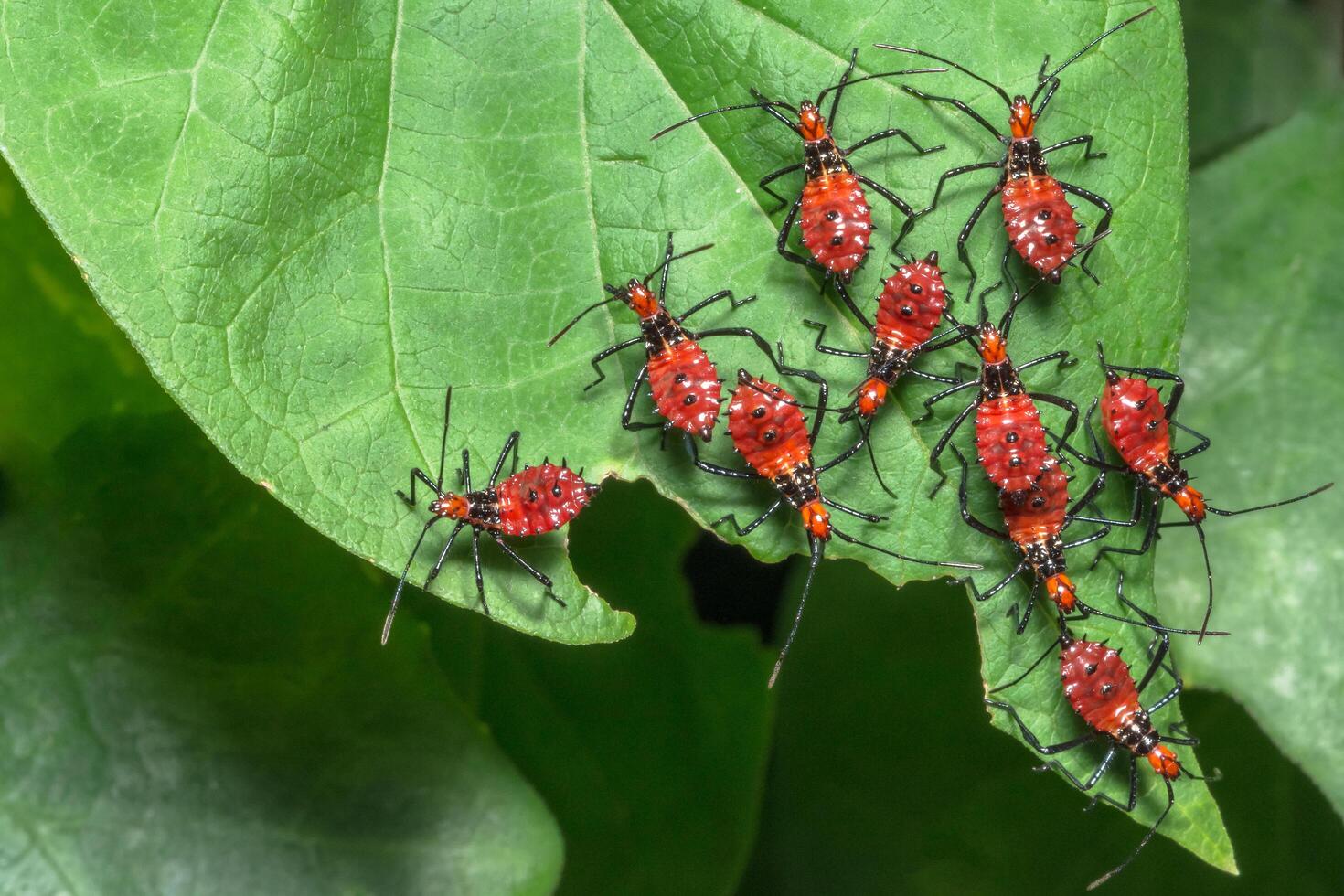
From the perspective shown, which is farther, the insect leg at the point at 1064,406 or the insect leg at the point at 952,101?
the insect leg at the point at 1064,406

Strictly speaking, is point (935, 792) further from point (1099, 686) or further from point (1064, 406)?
point (1064, 406)

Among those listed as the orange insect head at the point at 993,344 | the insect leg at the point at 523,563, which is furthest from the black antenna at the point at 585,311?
the orange insect head at the point at 993,344

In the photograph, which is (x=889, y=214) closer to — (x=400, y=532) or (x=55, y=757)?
(x=400, y=532)

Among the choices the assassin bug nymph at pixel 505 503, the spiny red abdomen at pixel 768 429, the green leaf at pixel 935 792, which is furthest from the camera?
the green leaf at pixel 935 792

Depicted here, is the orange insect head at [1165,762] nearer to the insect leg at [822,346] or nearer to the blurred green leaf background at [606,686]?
the blurred green leaf background at [606,686]

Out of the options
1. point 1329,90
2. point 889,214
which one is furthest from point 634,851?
point 1329,90

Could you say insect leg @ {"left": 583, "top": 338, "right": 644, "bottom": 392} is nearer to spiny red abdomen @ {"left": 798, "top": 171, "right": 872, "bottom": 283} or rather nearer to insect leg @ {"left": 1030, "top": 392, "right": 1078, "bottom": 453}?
spiny red abdomen @ {"left": 798, "top": 171, "right": 872, "bottom": 283}

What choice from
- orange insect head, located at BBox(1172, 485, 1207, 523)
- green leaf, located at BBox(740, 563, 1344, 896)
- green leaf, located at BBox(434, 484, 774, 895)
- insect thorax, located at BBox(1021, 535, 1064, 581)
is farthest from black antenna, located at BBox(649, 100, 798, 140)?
green leaf, located at BBox(740, 563, 1344, 896)

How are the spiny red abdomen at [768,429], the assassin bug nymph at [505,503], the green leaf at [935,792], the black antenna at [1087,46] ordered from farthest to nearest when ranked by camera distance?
1. the green leaf at [935,792]
2. the spiny red abdomen at [768,429]
3. the assassin bug nymph at [505,503]
4. the black antenna at [1087,46]

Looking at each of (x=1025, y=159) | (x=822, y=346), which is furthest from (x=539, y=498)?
(x=1025, y=159)
